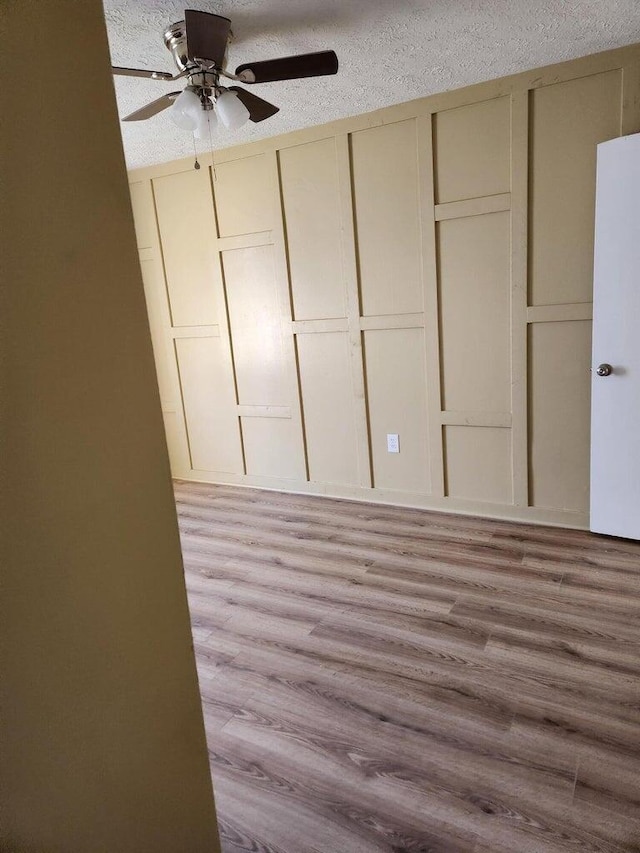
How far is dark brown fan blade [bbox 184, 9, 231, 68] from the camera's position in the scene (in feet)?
5.89

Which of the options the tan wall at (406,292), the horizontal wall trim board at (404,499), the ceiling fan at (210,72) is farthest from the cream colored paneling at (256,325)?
the ceiling fan at (210,72)

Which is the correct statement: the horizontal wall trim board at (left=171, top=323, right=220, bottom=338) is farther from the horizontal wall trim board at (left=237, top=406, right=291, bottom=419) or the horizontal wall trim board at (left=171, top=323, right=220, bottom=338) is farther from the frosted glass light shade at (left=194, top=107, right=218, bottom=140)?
the frosted glass light shade at (left=194, top=107, right=218, bottom=140)

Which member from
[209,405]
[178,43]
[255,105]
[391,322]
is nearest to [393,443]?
[391,322]

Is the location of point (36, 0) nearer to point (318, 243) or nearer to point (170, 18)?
point (170, 18)

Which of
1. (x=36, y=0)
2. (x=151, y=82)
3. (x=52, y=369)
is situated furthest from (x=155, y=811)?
(x=151, y=82)

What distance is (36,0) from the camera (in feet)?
2.13

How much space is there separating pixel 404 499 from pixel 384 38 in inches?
99.3

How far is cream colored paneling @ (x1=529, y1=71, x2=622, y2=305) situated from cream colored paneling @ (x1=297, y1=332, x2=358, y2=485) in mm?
1281

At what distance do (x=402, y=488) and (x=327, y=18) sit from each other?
2.56 metres

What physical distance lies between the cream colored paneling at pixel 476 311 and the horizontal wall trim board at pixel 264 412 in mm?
1208

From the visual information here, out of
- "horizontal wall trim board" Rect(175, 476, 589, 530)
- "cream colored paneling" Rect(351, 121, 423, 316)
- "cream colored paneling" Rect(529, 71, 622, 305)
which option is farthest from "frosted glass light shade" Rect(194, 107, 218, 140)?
"horizontal wall trim board" Rect(175, 476, 589, 530)

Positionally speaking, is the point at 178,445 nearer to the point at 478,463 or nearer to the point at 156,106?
the point at 478,463

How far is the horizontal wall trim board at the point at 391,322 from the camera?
3304mm

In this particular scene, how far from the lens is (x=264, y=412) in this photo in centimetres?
405
